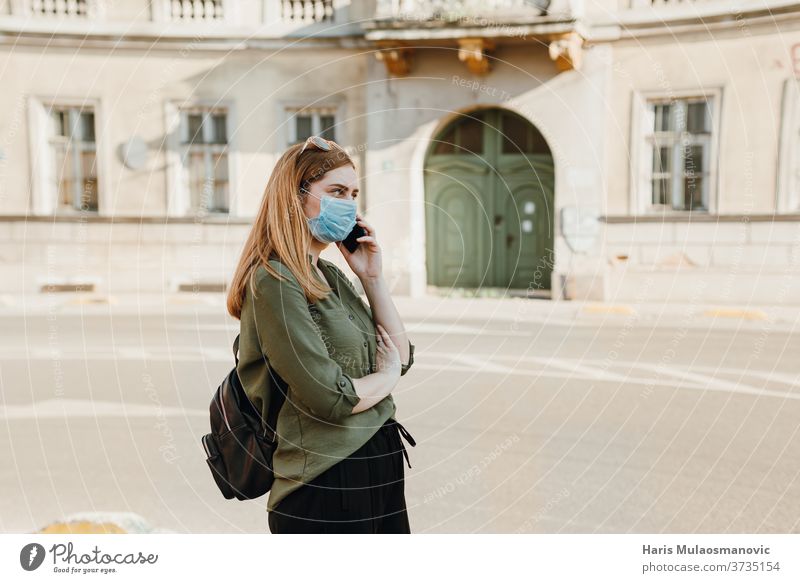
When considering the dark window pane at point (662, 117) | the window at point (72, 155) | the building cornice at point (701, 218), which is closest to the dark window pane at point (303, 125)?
the window at point (72, 155)

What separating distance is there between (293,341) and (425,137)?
1056cm

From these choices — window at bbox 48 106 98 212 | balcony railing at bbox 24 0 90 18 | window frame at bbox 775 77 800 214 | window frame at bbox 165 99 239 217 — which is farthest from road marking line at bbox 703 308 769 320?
balcony railing at bbox 24 0 90 18

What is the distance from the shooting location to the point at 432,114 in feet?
40.4

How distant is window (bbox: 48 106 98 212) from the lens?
1277 centimetres

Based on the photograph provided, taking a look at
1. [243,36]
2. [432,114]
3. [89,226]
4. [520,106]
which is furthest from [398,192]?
[89,226]

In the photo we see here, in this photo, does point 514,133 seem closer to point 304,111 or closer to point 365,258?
point 304,111

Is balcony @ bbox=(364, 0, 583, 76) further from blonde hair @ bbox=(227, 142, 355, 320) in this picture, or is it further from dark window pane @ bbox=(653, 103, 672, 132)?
blonde hair @ bbox=(227, 142, 355, 320)

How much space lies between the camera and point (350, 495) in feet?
7.14

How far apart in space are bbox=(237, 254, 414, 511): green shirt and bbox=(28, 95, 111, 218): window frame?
11.4 meters

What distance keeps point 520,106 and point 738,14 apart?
3.13m

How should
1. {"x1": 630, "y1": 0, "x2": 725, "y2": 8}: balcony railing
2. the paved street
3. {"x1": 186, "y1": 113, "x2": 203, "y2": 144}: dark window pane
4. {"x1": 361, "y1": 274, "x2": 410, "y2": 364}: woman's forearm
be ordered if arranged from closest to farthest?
{"x1": 361, "y1": 274, "x2": 410, "y2": 364}: woman's forearm < the paved street < {"x1": 630, "y1": 0, "x2": 725, "y2": 8}: balcony railing < {"x1": 186, "y1": 113, "x2": 203, "y2": 144}: dark window pane

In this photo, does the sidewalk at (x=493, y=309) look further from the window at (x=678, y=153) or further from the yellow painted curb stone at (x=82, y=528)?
the yellow painted curb stone at (x=82, y=528)

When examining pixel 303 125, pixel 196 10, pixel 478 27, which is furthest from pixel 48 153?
pixel 478 27

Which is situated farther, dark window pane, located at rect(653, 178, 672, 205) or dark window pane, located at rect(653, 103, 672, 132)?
dark window pane, located at rect(653, 103, 672, 132)
